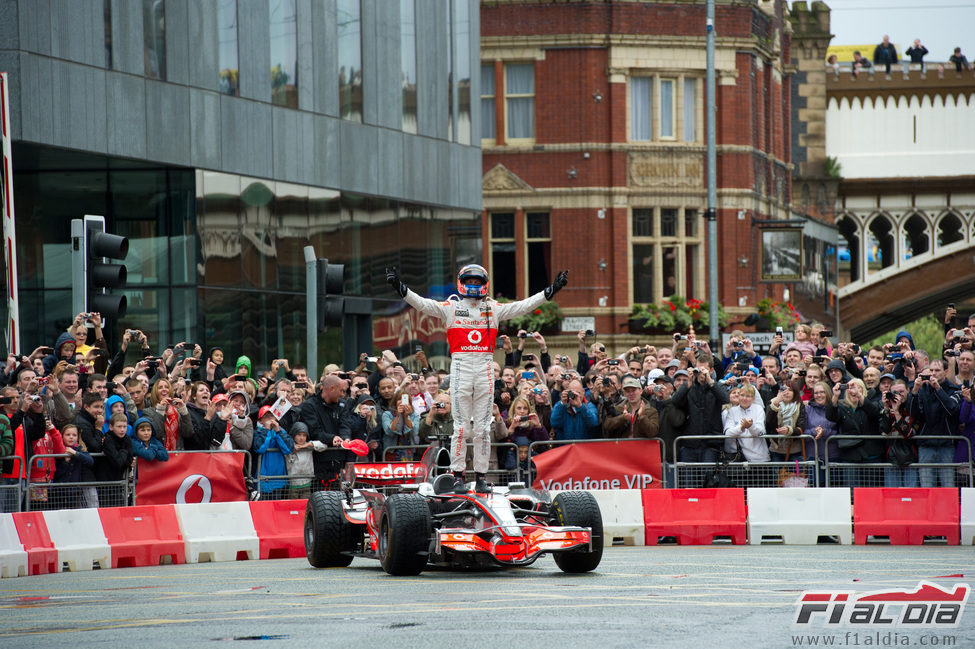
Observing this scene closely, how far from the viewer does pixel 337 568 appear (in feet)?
51.4

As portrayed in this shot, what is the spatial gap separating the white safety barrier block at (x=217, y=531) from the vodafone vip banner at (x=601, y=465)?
11.6 feet

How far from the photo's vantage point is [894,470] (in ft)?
60.9

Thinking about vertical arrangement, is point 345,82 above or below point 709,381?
above

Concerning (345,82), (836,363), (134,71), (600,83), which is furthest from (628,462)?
(600,83)

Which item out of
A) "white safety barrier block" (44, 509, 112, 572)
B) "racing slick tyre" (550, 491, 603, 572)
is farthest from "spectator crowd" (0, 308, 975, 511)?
"racing slick tyre" (550, 491, 603, 572)

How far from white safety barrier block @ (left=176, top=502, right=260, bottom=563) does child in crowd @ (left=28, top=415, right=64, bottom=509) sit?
1.37 m

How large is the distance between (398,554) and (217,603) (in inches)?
84.0

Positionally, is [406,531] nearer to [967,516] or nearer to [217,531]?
[217,531]

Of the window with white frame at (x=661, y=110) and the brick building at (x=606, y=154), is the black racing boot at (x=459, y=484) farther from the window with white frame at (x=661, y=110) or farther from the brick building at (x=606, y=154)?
the window with white frame at (x=661, y=110)

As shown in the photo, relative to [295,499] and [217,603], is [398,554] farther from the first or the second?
[295,499]

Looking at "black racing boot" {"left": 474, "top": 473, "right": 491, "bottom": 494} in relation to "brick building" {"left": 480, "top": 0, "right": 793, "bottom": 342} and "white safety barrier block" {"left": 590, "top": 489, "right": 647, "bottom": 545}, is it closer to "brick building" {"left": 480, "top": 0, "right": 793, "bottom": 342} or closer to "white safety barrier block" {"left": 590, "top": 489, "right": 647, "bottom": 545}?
"white safety barrier block" {"left": 590, "top": 489, "right": 647, "bottom": 545}


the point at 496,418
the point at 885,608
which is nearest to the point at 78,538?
the point at 496,418

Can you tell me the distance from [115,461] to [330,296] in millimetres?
4681

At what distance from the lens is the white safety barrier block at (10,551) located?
50.7ft
